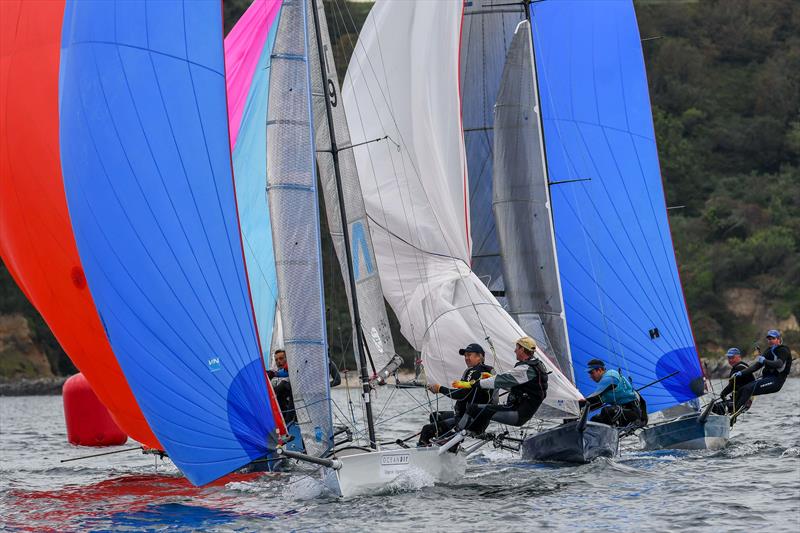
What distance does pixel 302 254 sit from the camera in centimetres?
1205

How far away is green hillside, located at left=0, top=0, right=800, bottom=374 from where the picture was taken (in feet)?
179

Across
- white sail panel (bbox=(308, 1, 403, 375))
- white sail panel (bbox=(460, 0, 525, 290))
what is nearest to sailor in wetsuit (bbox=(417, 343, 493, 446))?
white sail panel (bbox=(308, 1, 403, 375))

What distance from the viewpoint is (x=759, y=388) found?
16.4 m

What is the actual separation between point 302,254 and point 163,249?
1.66 meters

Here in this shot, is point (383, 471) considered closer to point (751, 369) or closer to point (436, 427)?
point (436, 427)

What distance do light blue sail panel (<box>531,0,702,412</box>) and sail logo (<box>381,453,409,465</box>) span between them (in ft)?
16.9

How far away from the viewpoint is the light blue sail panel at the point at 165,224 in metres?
10.7

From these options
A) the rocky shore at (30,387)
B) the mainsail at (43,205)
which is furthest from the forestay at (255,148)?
the rocky shore at (30,387)

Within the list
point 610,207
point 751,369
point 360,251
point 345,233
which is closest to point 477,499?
point 360,251

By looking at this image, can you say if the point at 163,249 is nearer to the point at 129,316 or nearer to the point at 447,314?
the point at 129,316

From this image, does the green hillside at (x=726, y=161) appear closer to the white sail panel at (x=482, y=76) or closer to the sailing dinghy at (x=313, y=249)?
the white sail panel at (x=482, y=76)

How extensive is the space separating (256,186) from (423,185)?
2.18 metres

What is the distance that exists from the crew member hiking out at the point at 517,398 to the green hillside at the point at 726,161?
103 feet

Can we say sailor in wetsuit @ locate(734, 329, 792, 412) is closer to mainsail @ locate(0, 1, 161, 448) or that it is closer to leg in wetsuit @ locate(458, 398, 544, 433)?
leg in wetsuit @ locate(458, 398, 544, 433)
